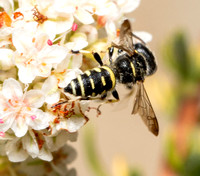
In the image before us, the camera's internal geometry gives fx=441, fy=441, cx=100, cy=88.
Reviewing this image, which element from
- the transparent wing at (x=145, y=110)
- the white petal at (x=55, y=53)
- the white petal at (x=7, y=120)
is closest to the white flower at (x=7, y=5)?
the white petal at (x=55, y=53)

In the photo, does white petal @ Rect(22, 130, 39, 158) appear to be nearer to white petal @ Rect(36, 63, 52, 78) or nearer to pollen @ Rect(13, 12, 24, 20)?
white petal @ Rect(36, 63, 52, 78)

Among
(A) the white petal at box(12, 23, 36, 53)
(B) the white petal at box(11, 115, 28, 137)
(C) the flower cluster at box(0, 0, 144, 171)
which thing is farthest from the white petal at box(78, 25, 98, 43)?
(B) the white petal at box(11, 115, 28, 137)

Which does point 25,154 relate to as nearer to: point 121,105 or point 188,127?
point 121,105

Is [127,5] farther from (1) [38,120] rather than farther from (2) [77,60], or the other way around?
(1) [38,120]

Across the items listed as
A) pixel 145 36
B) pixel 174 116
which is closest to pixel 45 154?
pixel 145 36

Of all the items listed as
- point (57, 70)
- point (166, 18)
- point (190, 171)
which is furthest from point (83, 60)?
point (166, 18)
